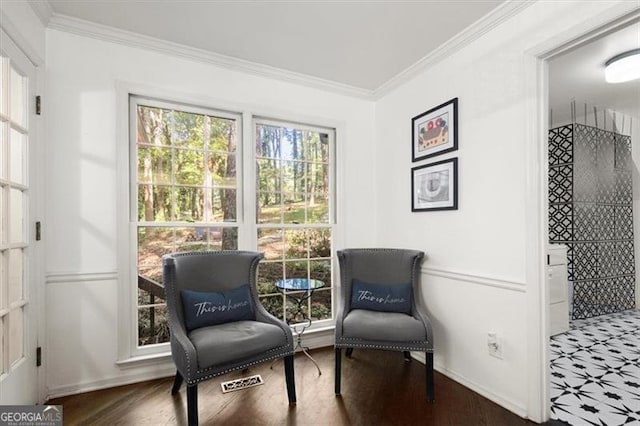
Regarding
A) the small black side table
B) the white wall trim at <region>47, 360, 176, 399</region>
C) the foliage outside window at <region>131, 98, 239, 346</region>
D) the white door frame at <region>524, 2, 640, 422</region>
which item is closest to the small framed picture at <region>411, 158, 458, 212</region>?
the white door frame at <region>524, 2, 640, 422</region>

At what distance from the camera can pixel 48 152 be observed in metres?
2.22

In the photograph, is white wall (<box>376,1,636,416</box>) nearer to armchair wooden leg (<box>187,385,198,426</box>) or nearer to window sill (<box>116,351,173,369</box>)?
armchair wooden leg (<box>187,385,198,426</box>)

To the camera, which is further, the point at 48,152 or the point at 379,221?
the point at 379,221

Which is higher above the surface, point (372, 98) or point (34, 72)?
point (372, 98)

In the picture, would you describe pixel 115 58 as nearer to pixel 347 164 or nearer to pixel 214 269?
pixel 214 269

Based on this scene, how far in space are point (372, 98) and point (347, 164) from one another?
30.4 inches

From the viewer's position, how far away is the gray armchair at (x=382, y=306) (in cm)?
224

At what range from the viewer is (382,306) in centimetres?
257

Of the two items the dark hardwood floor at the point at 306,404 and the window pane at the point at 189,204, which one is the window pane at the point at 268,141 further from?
the dark hardwood floor at the point at 306,404

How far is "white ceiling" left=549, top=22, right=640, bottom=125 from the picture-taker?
2482mm

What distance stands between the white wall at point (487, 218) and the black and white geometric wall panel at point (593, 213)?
86.6 inches

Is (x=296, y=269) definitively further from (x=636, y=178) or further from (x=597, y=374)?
(x=636, y=178)

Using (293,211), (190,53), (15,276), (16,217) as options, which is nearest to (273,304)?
(293,211)

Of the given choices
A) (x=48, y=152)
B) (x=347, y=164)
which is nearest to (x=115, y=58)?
(x=48, y=152)
